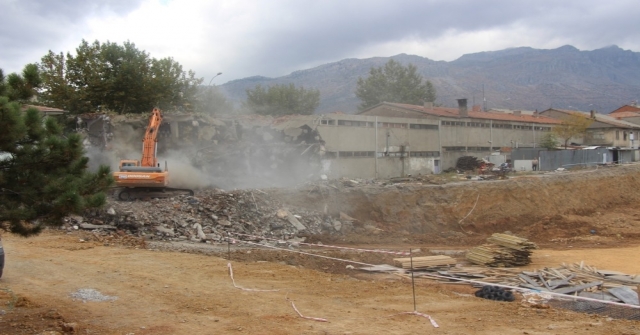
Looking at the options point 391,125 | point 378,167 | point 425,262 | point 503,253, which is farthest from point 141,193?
point 391,125

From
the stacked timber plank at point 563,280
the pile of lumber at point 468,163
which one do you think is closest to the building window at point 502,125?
the pile of lumber at point 468,163

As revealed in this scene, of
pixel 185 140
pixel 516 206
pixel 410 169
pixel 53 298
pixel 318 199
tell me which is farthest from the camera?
pixel 410 169

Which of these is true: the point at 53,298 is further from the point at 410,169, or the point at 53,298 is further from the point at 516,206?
the point at 410,169

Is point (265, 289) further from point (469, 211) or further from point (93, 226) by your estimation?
point (469, 211)

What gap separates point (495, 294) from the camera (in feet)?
38.3

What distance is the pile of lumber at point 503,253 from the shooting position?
618 inches

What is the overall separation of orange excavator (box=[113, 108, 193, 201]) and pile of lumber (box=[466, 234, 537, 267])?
13.3m

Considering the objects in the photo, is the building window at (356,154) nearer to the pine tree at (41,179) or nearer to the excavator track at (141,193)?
the excavator track at (141,193)

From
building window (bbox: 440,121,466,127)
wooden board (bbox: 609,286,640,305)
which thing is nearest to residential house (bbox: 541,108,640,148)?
building window (bbox: 440,121,466,127)

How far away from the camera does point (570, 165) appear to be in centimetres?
4216

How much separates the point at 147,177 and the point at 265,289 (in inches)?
485

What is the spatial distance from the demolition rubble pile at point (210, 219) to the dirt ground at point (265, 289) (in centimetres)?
112

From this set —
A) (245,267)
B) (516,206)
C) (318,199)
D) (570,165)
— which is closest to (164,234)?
(245,267)

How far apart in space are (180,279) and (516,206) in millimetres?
20685
